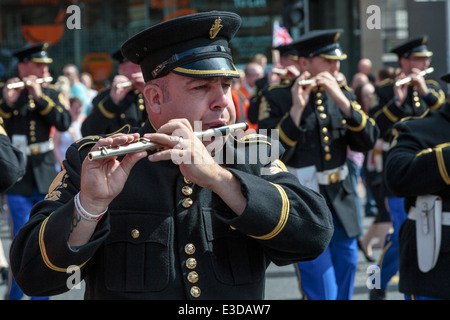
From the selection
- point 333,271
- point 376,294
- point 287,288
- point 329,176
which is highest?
point 329,176

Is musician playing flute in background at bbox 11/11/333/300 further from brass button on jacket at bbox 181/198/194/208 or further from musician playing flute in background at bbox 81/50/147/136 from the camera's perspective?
musician playing flute in background at bbox 81/50/147/136

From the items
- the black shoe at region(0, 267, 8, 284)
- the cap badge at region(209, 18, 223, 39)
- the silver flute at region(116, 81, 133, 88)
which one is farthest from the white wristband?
the black shoe at region(0, 267, 8, 284)

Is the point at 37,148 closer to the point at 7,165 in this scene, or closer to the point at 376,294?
the point at 376,294

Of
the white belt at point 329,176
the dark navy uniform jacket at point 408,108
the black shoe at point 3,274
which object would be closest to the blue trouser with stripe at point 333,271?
the white belt at point 329,176

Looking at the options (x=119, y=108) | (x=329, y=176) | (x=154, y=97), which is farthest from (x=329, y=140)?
(x=154, y=97)

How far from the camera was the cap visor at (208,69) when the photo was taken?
2.49m

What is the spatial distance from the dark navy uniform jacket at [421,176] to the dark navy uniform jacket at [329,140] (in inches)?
54.9

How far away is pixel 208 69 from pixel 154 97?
243 mm

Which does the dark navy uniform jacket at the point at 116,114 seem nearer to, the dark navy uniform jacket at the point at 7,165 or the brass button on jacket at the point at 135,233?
the dark navy uniform jacket at the point at 7,165

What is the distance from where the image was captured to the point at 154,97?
2637 mm

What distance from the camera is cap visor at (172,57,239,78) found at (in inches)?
98.0

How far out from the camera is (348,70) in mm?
20328
